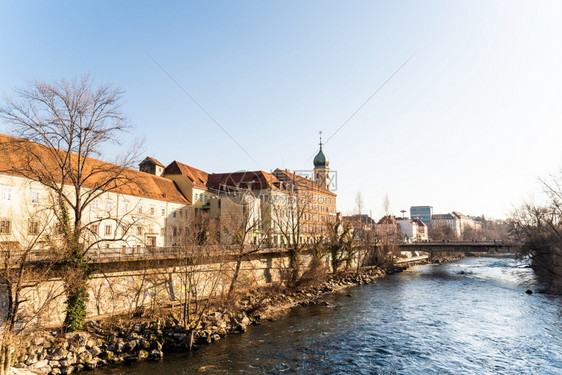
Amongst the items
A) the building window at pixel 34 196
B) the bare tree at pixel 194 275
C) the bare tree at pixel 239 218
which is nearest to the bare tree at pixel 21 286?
the bare tree at pixel 194 275

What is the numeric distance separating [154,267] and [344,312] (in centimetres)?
1633

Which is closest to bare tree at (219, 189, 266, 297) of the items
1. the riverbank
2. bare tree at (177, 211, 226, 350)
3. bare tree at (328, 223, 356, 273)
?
bare tree at (177, 211, 226, 350)

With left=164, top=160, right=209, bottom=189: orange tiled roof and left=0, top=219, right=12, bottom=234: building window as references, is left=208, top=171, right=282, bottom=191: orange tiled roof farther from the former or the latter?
left=0, top=219, right=12, bottom=234: building window

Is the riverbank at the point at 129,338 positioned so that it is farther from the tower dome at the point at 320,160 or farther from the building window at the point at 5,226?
the tower dome at the point at 320,160

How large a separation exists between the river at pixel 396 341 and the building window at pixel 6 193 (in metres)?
20.0

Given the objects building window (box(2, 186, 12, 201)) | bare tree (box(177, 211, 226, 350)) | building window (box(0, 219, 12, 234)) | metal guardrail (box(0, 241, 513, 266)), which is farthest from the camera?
building window (box(2, 186, 12, 201))

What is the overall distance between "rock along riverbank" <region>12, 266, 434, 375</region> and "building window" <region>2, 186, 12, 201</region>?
50.4ft

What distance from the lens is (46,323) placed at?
69.0 feet

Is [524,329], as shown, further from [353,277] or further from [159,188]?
[159,188]

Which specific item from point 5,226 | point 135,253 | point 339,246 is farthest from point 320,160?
point 5,226

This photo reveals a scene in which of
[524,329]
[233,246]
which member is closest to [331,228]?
[233,246]

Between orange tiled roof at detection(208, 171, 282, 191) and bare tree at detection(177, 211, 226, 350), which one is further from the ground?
orange tiled roof at detection(208, 171, 282, 191)

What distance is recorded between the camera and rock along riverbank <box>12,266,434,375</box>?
18.1 metres

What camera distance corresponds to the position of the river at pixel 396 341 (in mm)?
18359
